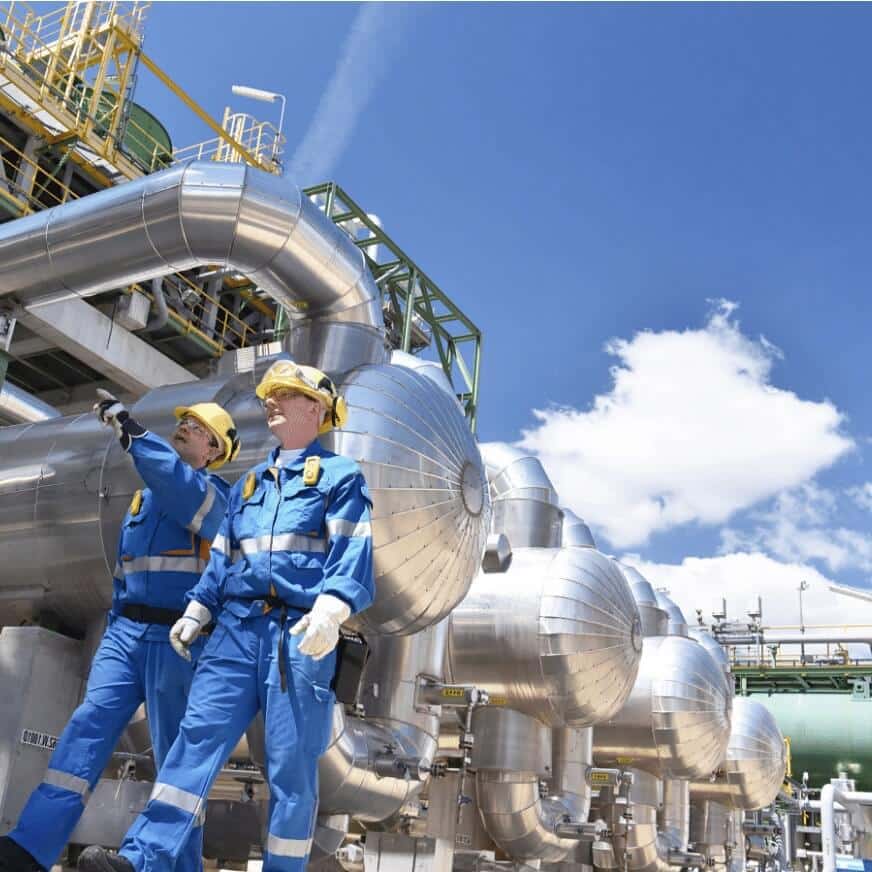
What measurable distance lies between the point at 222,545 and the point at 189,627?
329 mm

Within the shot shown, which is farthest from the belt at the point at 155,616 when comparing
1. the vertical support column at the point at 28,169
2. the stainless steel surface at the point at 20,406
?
the vertical support column at the point at 28,169

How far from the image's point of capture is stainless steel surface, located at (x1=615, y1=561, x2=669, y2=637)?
12547 mm

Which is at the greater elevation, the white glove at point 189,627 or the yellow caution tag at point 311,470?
the yellow caution tag at point 311,470

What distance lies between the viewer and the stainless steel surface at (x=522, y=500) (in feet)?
30.9

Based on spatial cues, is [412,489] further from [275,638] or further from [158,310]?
[158,310]

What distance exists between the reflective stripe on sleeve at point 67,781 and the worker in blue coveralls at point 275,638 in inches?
21.2

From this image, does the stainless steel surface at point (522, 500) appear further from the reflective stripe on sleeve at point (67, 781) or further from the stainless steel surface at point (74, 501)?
the reflective stripe on sleeve at point (67, 781)

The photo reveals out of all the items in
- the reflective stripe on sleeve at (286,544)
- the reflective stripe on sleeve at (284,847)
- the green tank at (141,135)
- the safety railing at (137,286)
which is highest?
the green tank at (141,135)

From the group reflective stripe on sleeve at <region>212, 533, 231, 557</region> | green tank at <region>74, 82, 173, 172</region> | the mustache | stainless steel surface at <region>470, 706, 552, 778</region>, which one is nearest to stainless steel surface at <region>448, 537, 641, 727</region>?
stainless steel surface at <region>470, 706, 552, 778</region>

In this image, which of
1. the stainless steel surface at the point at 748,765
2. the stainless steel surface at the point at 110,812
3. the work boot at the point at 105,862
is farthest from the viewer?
the stainless steel surface at the point at 748,765

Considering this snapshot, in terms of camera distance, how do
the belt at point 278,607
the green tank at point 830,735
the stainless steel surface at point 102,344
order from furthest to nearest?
the green tank at point 830,735 < the stainless steel surface at point 102,344 < the belt at point 278,607

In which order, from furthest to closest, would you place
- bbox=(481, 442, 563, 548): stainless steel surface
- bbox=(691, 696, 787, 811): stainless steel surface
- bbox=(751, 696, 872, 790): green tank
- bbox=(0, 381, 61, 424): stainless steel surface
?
1. bbox=(751, 696, 872, 790): green tank
2. bbox=(691, 696, 787, 811): stainless steel surface
3. bbox=(0, 381, 61, 424): stainless steel surface
4. bbox=(481, 442, 563, 548): stainless steel surface

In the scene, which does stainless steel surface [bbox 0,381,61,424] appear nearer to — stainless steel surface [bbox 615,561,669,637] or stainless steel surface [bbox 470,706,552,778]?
stainless steel surface [bbox 470,706,552,778]

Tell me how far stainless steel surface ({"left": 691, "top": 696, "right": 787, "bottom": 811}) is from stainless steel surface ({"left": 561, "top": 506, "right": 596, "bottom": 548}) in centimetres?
486
